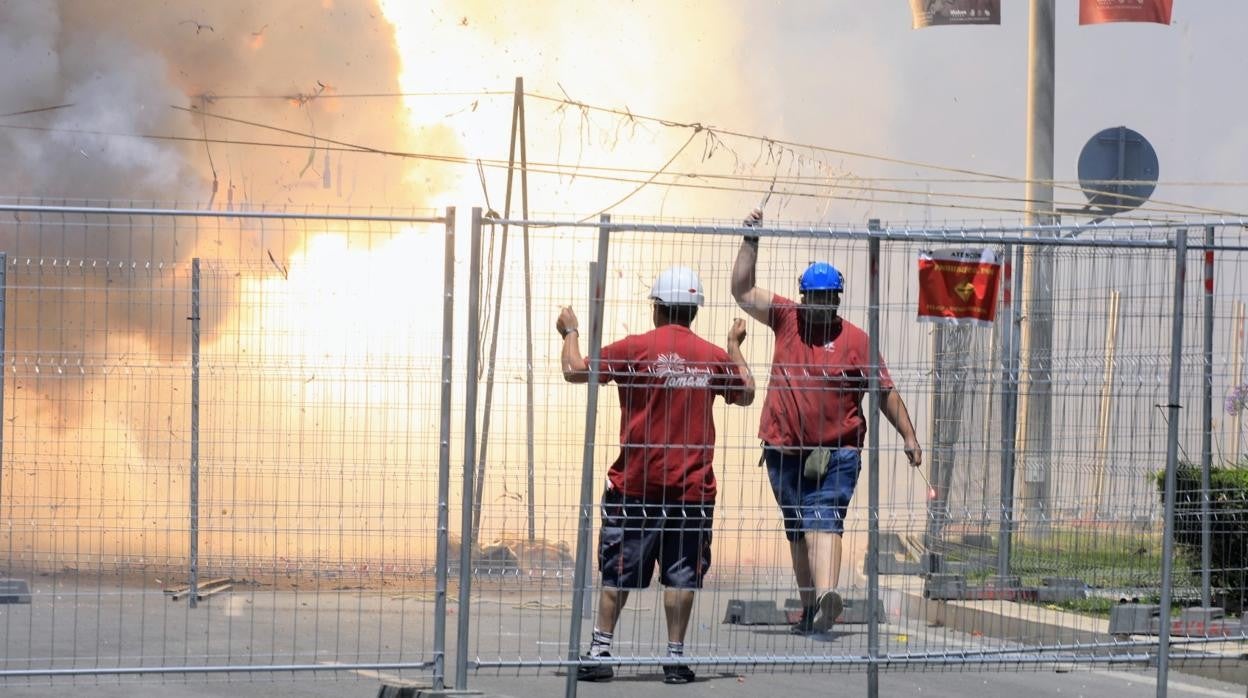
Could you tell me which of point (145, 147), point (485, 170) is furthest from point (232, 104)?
point (485, 170)

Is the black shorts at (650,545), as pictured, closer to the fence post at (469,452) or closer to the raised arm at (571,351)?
the raised arm at (571,351)

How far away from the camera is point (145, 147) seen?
655 inches

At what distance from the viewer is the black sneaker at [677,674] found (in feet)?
25.0

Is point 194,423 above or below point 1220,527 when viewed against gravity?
above

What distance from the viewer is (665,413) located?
7176mm

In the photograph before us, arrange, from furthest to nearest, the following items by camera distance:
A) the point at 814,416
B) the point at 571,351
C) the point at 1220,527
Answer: the point at 1220,527 < the point at 814,416 < the point at 571,351

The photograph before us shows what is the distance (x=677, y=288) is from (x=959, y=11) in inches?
306

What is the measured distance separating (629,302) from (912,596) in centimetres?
460

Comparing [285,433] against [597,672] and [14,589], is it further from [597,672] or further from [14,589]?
[14,589]

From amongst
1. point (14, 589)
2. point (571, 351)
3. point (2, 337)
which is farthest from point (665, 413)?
point (14, 589)

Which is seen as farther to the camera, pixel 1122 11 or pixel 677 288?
pixel 1122 11

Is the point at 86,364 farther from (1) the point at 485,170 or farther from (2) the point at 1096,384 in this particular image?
(1) the point at 485,170

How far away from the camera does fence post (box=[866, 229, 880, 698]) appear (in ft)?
22.2

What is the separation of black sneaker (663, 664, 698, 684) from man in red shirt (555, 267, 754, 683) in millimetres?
306
